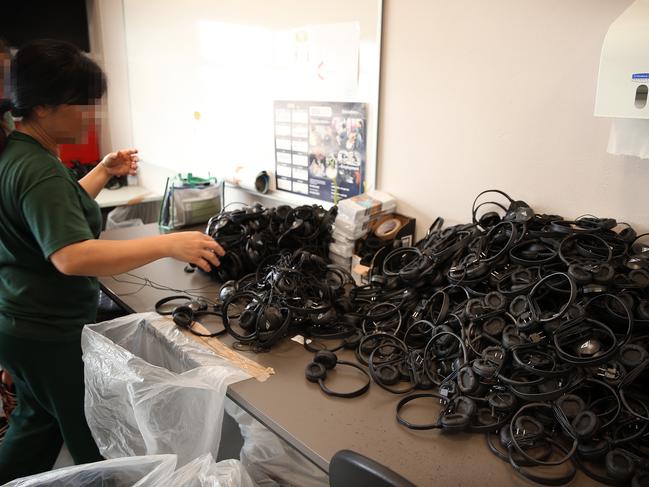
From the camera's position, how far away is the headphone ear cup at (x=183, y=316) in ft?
4.55

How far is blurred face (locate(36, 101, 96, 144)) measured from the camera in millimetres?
1179

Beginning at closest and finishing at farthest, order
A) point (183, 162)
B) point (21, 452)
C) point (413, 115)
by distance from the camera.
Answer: point (21, 452)
point (413, 115)
point (183, 162)

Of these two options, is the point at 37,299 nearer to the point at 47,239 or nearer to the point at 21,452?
the point at 47,239

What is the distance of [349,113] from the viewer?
6.21 feet

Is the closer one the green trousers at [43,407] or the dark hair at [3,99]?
the dark hair at [3,99]

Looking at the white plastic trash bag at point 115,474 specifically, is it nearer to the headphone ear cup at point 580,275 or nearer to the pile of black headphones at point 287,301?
the pile of black headphones at point 287,301

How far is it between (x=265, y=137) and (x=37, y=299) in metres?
1.33

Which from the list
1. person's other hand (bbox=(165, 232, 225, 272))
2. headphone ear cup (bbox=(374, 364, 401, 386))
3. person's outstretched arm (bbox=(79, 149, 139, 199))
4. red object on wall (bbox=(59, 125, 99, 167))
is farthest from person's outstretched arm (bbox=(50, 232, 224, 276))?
red object on wall (bbox=(59, 125, 99, 167))

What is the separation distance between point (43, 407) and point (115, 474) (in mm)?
580

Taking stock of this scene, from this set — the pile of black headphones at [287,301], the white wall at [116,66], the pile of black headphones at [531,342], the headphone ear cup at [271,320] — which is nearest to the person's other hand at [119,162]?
the pile of black headphones at [287,301]

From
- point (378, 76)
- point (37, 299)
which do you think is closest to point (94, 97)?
point (37, 299)

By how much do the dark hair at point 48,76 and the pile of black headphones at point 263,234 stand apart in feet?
2.27

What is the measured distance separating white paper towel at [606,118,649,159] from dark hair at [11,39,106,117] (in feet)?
4.26

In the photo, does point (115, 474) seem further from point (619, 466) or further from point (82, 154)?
point (82, 154)
